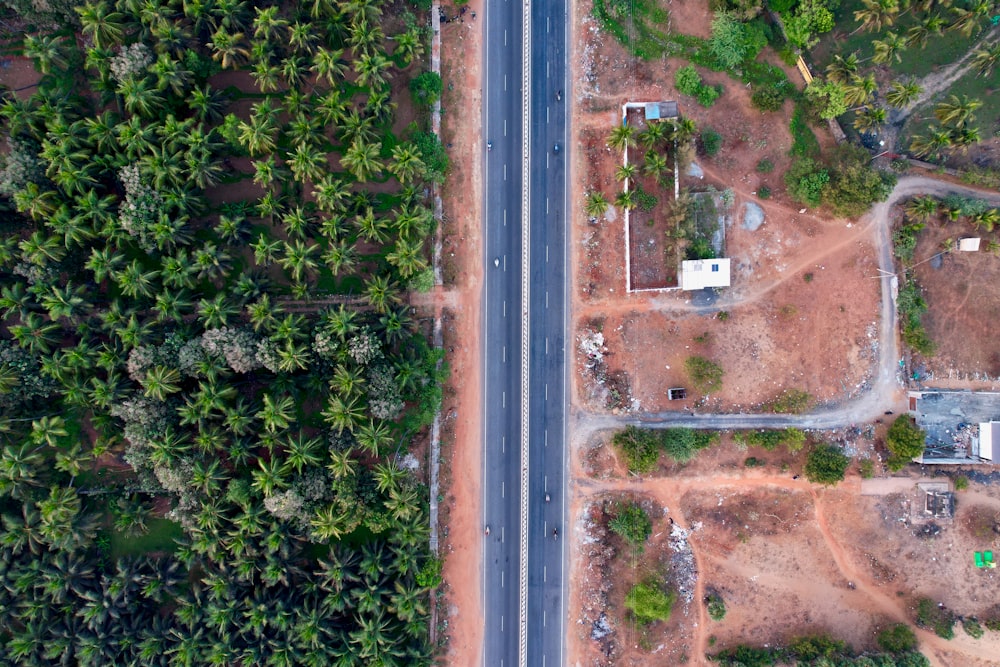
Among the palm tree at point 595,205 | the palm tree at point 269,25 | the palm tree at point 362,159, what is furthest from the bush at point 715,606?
the palm tree at point 269,25

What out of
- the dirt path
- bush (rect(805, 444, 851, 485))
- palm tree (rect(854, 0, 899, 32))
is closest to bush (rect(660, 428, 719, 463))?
the dirt path

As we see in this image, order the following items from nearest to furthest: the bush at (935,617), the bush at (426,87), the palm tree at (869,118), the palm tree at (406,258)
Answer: the palm tree at (406,258) → the palm tree at (869,118) → the bush at (426,87) → the bush at (935,617)

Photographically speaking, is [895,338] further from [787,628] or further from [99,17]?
[99,17]

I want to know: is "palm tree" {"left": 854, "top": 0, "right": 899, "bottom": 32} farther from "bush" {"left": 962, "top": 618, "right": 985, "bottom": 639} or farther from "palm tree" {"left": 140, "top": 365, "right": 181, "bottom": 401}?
"palm tree" {"left": 140, "top": 365, "right": 181, "bottom": 401}

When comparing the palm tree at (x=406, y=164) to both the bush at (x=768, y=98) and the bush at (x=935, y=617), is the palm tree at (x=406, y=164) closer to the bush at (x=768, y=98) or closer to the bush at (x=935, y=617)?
the bush at (x=768, y=98)

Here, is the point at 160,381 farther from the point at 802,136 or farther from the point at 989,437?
the point at 989,437
